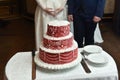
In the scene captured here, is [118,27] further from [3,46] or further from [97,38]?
[3,46]

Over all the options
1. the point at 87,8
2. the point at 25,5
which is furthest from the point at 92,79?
the point at 25,5

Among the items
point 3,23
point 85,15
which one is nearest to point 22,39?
point 3,23

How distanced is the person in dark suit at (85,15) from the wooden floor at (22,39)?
674 mm

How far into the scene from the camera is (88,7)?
7.92 ft

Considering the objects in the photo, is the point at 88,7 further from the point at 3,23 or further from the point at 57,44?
the point at 3,23

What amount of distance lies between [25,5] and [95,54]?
3.15 m

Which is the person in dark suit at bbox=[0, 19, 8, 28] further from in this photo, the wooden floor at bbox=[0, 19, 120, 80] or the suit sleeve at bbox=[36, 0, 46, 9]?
the suit sleeve at bbox=[36, 0, 46, 9]

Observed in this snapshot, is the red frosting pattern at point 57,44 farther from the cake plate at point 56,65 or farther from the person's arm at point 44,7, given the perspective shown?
the person's arm at point 44,7

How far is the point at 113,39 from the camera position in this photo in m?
3.75

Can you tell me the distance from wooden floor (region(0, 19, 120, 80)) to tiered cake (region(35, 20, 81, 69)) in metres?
1.22

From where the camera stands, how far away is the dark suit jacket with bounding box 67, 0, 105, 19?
2.40 m

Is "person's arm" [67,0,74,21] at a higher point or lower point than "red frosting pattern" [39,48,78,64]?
higher

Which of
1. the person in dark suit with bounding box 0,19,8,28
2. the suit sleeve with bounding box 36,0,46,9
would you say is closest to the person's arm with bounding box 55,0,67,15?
the suit sleeve with bounding box 36,0,46,9

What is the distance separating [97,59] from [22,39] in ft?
7.61
